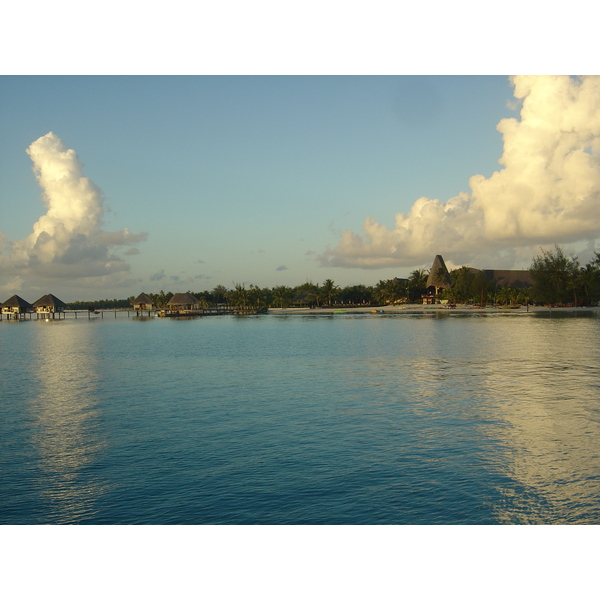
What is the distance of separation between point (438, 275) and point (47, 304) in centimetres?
8394

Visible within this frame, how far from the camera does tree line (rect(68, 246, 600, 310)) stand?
309 ft

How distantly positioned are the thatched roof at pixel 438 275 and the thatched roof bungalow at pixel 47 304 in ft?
266

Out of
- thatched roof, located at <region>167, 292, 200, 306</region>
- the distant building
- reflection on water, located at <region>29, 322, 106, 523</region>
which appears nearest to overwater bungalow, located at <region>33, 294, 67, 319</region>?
thatched roof, located at <region>167, 292, 200, 306</region>

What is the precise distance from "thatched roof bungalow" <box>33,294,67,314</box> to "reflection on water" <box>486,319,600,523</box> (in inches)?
4074

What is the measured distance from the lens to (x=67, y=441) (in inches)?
557

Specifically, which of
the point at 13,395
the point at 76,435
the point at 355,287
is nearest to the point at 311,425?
the point at 76,435

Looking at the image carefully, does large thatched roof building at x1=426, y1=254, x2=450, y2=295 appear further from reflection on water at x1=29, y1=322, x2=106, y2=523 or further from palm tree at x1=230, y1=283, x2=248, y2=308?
reflection on water at x1=29, y1=322, x2=106, y2=523

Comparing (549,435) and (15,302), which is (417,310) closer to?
(15,302)

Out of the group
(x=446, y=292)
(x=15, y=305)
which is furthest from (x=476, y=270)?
(x=15, y=305)

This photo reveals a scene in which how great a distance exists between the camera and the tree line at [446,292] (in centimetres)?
9412

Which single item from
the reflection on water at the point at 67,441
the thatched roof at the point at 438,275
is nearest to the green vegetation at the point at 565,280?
the thatched roof at the point at 438,275

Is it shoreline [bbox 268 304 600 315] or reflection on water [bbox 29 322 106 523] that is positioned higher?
shoreline [bbox 268 304 600 315]

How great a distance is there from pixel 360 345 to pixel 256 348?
790cm
